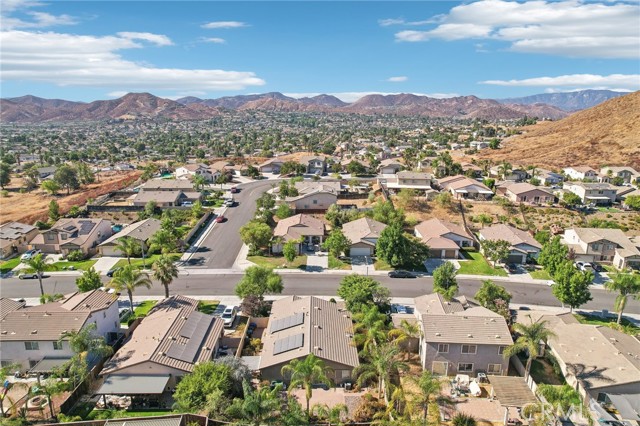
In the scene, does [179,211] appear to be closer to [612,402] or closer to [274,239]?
[274,239]

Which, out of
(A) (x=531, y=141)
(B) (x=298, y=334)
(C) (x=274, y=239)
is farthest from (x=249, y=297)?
(A) (x=531, y=141)

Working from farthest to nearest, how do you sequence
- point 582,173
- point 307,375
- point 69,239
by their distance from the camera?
point 582,173, point 69,239, point 307,375

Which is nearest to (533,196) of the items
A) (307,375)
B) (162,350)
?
(307,375)

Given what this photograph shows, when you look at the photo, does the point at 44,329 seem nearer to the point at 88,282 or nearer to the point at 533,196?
the point at 88,282

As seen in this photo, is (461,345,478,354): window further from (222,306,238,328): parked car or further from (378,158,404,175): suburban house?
(378,158,404,175): suburban house

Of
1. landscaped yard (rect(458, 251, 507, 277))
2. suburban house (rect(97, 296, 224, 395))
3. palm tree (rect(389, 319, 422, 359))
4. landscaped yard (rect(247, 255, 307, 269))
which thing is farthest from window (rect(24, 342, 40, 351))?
landscaped yard (rect(458, 251, 507, 277))

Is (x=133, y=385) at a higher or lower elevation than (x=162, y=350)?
lower

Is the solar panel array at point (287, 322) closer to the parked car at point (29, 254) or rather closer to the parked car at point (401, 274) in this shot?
the parked car at point (401, 274)
